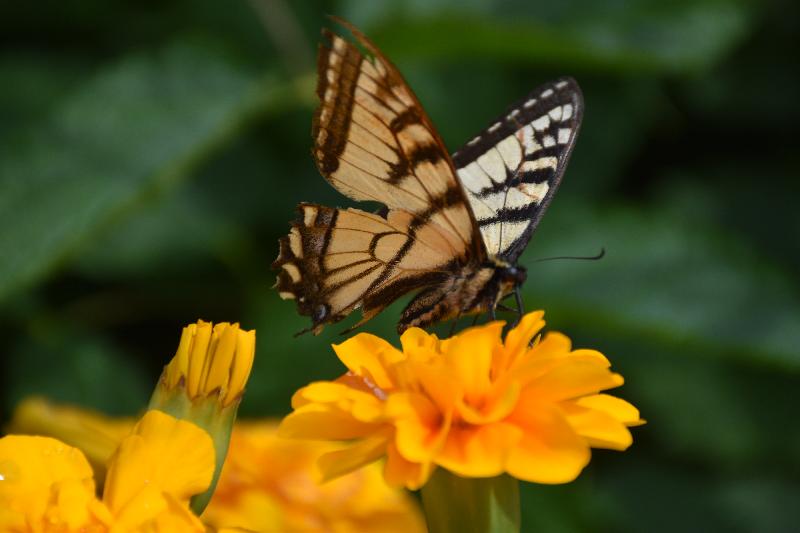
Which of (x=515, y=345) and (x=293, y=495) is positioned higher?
(x=515, y=345)

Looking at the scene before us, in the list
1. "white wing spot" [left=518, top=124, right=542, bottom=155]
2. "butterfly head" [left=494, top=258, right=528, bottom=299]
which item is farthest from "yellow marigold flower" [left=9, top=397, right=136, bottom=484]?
"white wing spot" [left=518, top=124, right=542, bottom=155]

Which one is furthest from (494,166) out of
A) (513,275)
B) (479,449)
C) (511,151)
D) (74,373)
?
(74,373)

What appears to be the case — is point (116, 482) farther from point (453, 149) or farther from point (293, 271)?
point (453, 149)

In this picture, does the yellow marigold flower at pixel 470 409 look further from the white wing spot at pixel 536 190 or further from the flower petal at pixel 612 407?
the white wing spot at pixel 536 190

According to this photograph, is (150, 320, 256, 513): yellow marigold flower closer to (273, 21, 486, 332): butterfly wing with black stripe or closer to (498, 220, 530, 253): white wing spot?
(273, 21, 486, 332): butterfly wing with black stripe

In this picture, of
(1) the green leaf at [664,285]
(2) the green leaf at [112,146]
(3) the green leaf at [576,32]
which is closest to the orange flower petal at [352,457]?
(2) the green leaf at [112,146]

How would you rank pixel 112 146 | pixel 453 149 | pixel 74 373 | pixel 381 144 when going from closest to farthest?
pixel 381 144 → pixel 112 146 → pixel 74 373 → pixel 453 149

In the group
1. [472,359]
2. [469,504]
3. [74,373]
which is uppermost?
[472,359]
